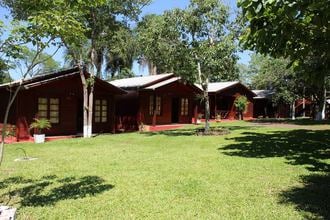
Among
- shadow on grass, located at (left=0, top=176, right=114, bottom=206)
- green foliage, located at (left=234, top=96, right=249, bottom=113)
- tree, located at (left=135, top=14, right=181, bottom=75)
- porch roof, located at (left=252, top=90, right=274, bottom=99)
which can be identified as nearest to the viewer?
shadow on grass, located at (left=0, top=176, right=114, bottom=206)

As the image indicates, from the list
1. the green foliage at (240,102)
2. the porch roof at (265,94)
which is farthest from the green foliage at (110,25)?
the porch roof at (265,94)

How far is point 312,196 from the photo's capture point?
24.2 feet

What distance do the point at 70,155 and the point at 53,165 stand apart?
6.74ft

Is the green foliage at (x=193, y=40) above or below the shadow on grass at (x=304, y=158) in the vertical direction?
above

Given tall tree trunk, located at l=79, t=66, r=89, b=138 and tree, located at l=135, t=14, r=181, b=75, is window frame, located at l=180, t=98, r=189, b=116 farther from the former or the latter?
tall tree trunk, located at l=79, t=66, r=89, b=138

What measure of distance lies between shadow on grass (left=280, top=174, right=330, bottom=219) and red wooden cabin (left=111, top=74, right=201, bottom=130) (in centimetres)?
1699

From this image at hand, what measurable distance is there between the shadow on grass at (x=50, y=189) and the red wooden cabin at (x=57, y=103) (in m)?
10.0

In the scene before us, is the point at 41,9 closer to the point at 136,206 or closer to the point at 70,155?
the point at 136,206

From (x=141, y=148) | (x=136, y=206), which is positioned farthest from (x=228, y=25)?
(x=136, y=206)

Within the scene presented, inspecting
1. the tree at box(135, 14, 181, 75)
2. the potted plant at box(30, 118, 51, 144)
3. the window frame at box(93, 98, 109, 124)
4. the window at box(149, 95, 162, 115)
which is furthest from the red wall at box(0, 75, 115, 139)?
the window at box(149, 95, 162, 115)

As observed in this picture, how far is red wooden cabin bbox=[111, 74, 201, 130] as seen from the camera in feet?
85.5

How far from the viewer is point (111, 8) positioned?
20.0 metres

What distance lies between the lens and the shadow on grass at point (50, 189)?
283 inches

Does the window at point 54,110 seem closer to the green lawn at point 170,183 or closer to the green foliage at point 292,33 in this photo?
the green lawn at point 170,183
